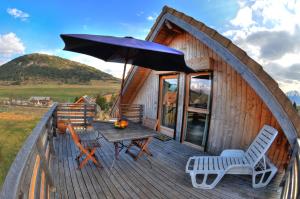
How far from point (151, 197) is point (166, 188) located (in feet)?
1.14

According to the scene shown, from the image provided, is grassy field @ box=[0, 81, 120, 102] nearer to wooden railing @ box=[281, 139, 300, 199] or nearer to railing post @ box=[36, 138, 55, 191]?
railing post @ box=[36, 138, 55, 191]

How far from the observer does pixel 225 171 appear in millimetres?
2889

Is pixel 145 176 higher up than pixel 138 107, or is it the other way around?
pixel 138 107

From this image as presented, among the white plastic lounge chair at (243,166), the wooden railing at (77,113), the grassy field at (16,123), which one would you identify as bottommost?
the grassy field at (16,123)

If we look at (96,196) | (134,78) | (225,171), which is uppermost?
(134,78)

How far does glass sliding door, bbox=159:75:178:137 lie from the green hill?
44.0 meters

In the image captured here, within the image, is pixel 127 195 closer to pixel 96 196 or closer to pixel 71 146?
pixel 96 196

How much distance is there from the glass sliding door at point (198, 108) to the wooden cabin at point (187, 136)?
0.08ft

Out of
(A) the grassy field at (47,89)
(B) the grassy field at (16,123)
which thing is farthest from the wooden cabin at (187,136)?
(A) the grassy field at (47,89)

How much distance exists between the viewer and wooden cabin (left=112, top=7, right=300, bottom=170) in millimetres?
3002

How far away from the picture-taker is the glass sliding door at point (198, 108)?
15.4 feet

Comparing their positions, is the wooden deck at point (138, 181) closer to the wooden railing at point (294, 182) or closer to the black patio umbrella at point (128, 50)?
the wooden railing at point (294, 182)

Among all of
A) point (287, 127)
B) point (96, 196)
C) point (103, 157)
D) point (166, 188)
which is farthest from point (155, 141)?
point (287, 127)

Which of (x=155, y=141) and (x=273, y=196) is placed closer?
(x=273, y=196)
